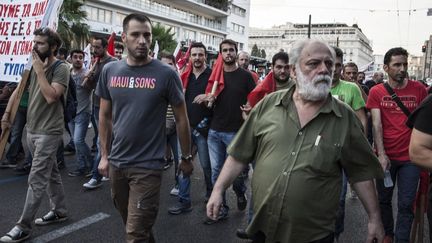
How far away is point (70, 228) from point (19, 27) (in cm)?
226

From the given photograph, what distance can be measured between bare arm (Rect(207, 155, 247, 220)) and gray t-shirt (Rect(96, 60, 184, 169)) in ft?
2.49

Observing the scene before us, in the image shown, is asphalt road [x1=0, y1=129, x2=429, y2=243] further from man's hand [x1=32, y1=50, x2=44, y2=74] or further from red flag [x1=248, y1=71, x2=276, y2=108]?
man's hand [x1=32, y1=50, x2=44, y2=74]

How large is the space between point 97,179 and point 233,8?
60.0m

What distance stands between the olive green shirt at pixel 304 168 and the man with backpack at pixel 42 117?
242 cm

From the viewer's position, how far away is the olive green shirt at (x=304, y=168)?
231 centimetres

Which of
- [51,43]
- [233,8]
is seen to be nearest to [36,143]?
[51,43]

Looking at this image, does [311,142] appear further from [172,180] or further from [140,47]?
[172,180]

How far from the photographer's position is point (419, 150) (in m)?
2.31

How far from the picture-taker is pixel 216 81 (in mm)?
4996

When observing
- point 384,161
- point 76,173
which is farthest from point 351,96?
point 76,173

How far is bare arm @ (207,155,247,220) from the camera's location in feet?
8.32

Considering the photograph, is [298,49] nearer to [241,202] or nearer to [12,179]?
[241,202]

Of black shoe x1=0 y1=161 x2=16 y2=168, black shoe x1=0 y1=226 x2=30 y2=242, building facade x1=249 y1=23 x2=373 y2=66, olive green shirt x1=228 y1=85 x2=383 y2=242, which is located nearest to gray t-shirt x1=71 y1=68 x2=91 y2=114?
black shoe x1=0 y1=161 x2=16 y2=168

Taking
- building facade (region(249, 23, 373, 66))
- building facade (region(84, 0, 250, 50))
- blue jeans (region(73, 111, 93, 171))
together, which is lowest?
blue jeans (region(73, 111, 93, 171))
